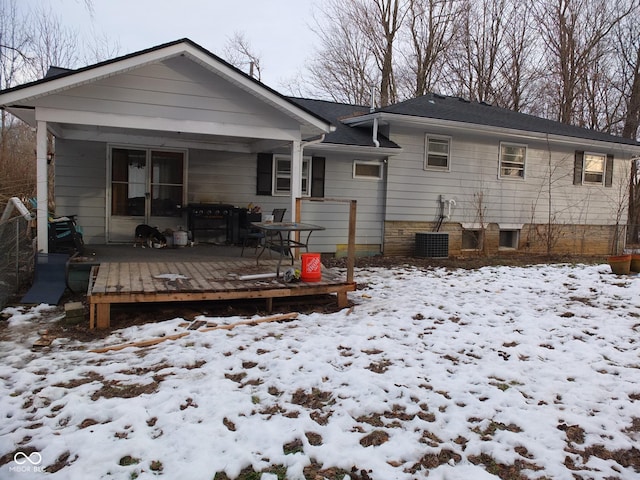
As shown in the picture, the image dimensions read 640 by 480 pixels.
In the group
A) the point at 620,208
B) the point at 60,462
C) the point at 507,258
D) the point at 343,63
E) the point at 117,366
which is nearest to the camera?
the point at 60,462

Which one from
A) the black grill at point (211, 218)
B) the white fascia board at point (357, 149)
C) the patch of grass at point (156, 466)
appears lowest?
the patch of grass at point (156, 466)

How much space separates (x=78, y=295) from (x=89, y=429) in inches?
157

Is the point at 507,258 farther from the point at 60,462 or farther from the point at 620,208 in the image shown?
the point at 60,462

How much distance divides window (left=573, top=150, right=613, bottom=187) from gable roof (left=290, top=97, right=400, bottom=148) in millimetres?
6122

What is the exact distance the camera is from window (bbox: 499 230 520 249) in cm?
1275

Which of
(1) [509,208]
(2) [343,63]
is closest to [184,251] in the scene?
(1) [509,208]

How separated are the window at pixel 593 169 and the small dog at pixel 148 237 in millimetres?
11404

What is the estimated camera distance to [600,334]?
493cm

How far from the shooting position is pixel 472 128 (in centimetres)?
1120

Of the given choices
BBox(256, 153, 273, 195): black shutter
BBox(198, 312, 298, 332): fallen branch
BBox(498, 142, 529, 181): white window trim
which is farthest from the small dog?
BBox(498, 142, 529, 181): white window trim

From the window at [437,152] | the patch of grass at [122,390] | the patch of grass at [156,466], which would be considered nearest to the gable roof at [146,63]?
the patch of grass at [122,390]

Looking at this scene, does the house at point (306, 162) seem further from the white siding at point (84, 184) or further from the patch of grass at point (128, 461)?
the patch of grass at point (128, 461)

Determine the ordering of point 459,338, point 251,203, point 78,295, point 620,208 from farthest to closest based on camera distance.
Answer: point 620,208 < point 251,203 < point 78,295 < point 459,338

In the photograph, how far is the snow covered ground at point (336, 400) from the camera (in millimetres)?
2600
